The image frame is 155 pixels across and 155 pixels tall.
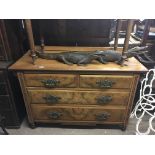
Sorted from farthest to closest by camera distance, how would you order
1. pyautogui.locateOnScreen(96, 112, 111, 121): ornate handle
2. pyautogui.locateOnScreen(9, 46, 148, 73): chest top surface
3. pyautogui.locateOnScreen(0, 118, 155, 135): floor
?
pyautogui.locateOnScreen(0, 118, 155, 135): floor → pyautogui.locateOnScreen(96, 112, 111, 121): ornate handle → pyautogui.locateOnScreen(9, 46, 148, 73): chest top surface

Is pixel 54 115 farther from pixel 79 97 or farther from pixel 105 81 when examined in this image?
pixel 105 81

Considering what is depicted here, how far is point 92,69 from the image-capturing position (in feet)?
4.28

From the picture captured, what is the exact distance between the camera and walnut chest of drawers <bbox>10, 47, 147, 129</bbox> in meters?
1.33

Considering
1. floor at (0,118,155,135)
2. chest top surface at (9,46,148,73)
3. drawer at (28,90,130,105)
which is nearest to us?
chest top surface at (9,46,148,73)

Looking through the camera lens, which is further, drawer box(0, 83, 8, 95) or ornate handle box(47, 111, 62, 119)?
ornate handle box(47, 111, 62, 119)

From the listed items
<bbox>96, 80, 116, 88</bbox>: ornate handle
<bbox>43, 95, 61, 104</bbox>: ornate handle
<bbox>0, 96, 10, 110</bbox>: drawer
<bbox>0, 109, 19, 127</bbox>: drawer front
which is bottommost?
<bbox>0, 109, 19, 127</bbox>: drawer front

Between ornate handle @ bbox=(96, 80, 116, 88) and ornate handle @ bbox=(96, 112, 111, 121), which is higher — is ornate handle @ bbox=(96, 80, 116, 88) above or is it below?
above

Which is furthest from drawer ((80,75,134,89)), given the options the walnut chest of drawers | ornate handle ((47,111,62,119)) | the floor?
the floor

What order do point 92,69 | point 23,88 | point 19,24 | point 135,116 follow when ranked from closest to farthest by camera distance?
1. point 92,69
2. point 23,88
3. point 19,24
4. point 135,116

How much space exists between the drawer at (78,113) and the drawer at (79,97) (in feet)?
0.24

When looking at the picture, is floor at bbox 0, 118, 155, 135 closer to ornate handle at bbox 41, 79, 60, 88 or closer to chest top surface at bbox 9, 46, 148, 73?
ornate handle at bbox 41, 79, 60, 88
